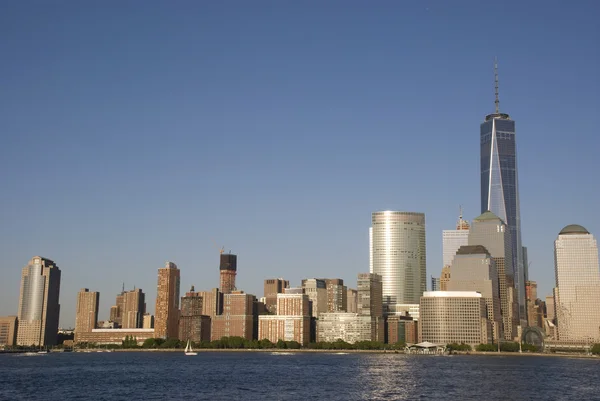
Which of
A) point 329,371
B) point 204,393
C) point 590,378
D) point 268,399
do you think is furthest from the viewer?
point 329,371

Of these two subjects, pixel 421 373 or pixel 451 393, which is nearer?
pixel 451 393

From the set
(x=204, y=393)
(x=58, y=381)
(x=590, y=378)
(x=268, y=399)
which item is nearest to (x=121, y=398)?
(x=204, y=393)

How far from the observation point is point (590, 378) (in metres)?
156

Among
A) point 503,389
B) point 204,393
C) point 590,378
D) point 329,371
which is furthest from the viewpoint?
point 329,371

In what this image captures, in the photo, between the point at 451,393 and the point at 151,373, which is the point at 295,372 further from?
the point at 451,393

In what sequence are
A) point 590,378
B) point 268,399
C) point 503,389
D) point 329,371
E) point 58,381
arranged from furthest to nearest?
point 329,371 → point 590,378 → point 58,381 → point 503,389 → point 268,399

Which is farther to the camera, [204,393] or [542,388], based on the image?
[542,388]

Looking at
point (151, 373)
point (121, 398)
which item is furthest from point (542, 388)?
point (151, 373)

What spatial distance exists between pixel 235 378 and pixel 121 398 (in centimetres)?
4001

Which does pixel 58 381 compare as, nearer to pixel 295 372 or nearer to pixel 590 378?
pixel 295 372

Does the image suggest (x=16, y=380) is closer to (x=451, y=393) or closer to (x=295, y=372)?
(x=295, y=372)

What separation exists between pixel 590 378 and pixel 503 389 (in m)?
43.0

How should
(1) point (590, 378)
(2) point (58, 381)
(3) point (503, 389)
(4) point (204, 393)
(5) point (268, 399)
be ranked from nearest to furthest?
(5) point (268, 399)
(4) point (204, 393)
(3) point (503, 389)
(2) point (58, 381)
(1) point (590, 378)

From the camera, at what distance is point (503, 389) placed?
124 meters
